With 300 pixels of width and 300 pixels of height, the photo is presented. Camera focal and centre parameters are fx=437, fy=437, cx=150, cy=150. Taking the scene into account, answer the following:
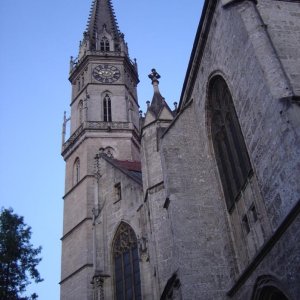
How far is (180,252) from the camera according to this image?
29.9 feet

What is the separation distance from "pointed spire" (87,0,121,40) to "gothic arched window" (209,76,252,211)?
21.9 m

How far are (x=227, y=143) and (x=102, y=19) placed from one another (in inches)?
1014

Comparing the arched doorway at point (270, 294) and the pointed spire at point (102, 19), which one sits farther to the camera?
the pointed spire at point (102, 19)

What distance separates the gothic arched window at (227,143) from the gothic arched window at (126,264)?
6777mm

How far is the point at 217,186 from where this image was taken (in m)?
9.95

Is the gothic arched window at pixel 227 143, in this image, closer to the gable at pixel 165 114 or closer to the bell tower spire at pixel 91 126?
the gable at pixel 165 114

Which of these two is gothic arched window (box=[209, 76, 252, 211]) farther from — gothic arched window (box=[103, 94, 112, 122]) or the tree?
gothic arched window (box=[103, 94, 112, 122])

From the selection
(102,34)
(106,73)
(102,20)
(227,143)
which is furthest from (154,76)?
(102,20)

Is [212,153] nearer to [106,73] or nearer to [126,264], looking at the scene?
[126,264]

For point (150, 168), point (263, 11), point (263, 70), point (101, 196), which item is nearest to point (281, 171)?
point (263, 70)

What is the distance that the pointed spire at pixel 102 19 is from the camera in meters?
31.2

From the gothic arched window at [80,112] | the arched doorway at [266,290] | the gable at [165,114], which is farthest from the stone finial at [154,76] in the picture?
the gothic arched window at [80,112]

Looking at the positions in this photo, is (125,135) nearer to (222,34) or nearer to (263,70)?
(222,34)

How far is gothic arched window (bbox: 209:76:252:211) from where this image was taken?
28.1 ft
